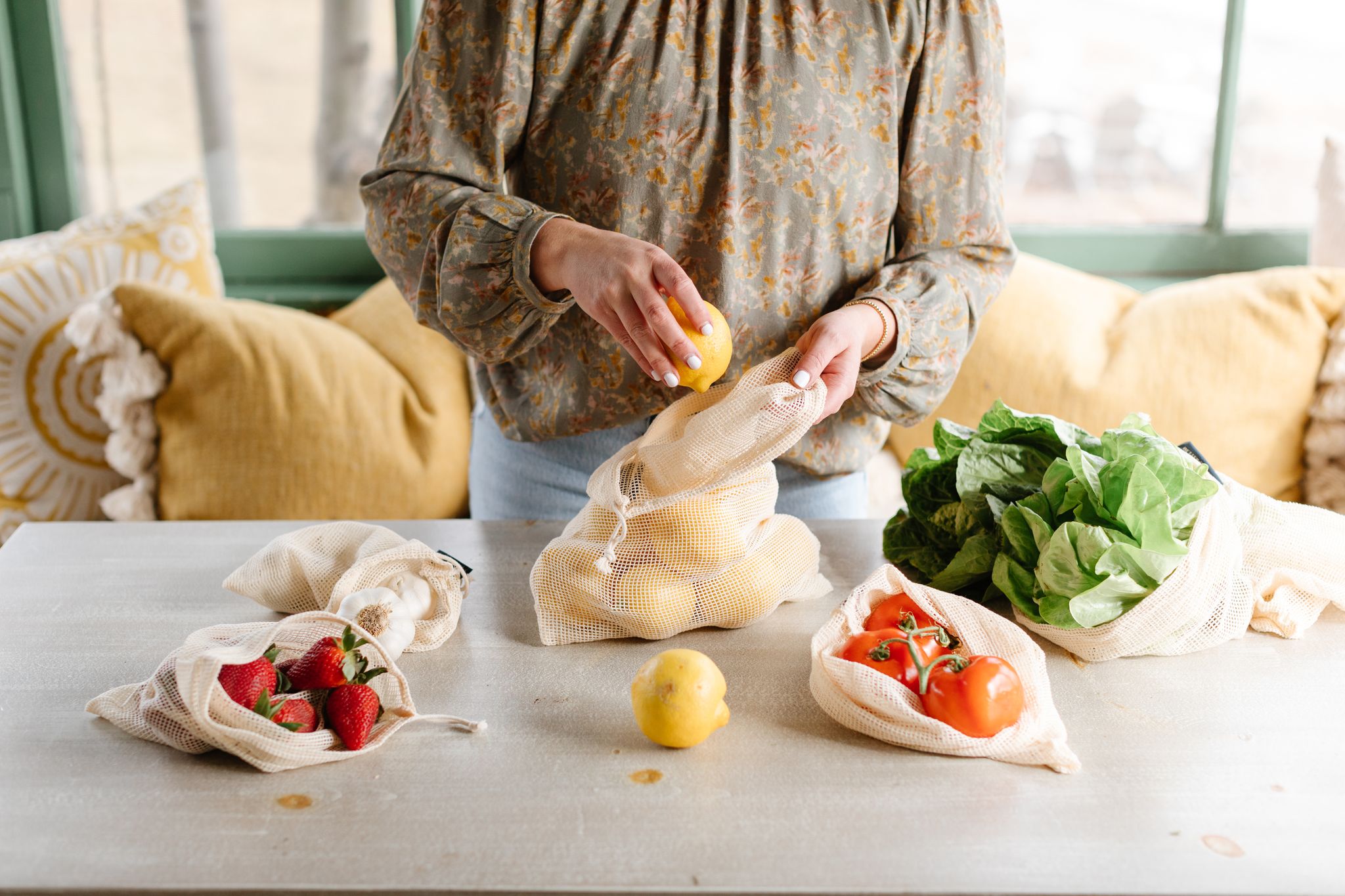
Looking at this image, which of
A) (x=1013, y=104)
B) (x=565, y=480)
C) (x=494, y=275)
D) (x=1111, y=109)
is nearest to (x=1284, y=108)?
(x=1111, y=109)

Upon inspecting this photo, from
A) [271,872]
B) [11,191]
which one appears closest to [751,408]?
[271,872]

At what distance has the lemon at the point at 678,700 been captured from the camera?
82cm

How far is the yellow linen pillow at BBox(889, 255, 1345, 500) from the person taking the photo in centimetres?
201

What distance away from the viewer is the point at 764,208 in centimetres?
120

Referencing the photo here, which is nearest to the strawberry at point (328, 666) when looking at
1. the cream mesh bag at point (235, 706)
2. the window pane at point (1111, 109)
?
the cream mesh bag at point (235, 706)

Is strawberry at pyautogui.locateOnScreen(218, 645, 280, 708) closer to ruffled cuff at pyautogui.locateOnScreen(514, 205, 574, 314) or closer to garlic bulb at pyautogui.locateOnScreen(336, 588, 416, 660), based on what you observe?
garlic bulb at pyautogui.locateOnScreen(336, 588, 416, 660)

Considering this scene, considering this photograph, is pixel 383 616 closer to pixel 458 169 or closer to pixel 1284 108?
pixel 458 169

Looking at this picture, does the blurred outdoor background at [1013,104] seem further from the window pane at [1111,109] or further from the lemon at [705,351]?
the lemon at [705,351]

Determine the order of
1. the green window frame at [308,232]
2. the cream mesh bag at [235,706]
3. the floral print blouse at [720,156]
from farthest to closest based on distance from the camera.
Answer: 1. the green window frame at [308,232]
2. the floral print blouse at [720,156]
3. the cream mesh bag at [235,706]

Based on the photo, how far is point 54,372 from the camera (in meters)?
1.93

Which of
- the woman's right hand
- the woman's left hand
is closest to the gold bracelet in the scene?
the woman's left hand

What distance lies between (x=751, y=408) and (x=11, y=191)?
1948mm

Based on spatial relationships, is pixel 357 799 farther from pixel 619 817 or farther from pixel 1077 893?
pixel 1077 893

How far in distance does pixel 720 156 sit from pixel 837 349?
0.95ft
